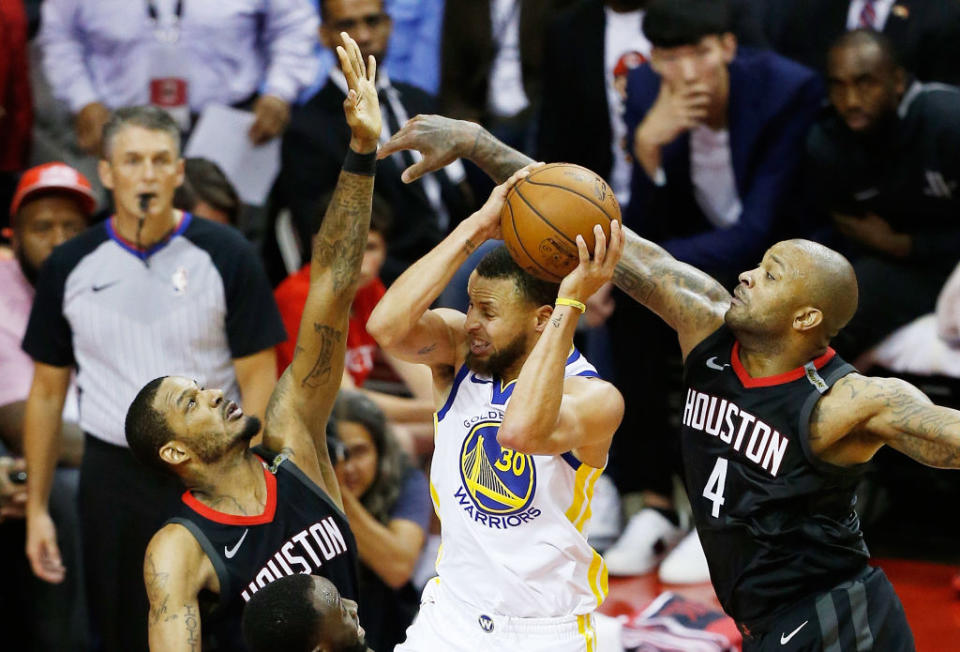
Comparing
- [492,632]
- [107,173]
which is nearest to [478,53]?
[107,173]

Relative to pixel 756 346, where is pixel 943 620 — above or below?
below

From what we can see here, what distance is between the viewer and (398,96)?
712 centimetres

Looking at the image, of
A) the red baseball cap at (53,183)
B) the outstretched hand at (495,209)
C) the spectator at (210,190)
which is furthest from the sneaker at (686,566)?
the red baseball cap at (53,183)

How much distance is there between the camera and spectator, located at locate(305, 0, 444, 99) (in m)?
7.77

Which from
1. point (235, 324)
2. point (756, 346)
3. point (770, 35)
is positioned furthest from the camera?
point (770, 35)

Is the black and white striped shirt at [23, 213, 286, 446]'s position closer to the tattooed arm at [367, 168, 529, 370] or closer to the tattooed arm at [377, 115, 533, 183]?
the tattooed arm at [377, 115, 533, 183]

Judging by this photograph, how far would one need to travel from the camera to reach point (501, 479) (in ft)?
13.5

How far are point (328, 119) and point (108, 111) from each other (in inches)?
49.9

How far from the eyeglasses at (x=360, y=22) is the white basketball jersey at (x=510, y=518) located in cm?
322

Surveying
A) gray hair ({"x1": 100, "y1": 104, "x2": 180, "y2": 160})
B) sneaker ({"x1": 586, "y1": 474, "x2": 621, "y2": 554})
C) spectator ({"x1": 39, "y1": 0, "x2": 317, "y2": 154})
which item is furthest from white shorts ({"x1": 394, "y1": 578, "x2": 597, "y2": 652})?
spectator ({"x1": 39, "y1": 0, "x2": 317, "y2": 154})

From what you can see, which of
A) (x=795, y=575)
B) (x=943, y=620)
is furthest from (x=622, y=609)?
(x=795, y=575)

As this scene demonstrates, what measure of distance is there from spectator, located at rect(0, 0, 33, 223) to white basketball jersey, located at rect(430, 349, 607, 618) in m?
4.27

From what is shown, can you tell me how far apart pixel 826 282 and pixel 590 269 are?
0.90 metres

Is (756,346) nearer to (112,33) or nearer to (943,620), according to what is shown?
(943,620)
